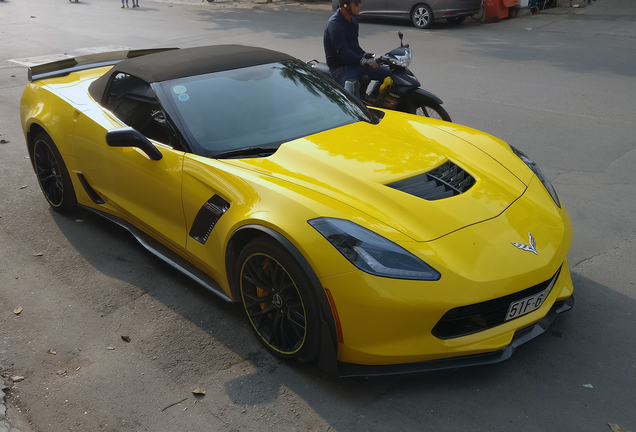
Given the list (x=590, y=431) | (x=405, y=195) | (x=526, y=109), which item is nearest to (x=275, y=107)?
(x=405, y=195)

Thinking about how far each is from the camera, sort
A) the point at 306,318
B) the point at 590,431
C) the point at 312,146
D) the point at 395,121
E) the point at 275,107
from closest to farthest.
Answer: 1. the point at 590,431
2. the point at 306,318
3. the point at 312,146
4. the point at 275,107
5. the point at 395,121

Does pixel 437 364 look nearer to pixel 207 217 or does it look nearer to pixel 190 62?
pixel 207 217

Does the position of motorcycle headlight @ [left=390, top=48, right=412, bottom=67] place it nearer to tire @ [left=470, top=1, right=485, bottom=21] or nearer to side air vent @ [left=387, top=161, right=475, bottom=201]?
side air vent @ [left=387, top=161, right=475, bottom=201]

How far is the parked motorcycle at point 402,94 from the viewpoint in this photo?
22.1ft

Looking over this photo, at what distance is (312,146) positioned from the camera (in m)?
3.73

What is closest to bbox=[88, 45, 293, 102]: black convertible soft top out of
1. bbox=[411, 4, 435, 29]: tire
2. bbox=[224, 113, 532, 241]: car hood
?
bbox=[224, 113, 532, 241]: car hood

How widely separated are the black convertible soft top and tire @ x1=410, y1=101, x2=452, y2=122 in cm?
258

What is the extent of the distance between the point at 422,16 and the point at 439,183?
12.7 metres

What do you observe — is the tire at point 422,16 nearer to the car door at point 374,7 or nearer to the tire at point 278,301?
the car door at point 374,7

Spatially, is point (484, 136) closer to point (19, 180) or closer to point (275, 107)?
point (275, 107)

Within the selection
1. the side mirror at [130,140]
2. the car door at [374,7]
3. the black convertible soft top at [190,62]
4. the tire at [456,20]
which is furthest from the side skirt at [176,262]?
the tire at [456,20]

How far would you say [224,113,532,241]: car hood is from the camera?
315 centimetres

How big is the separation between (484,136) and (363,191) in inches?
57.0

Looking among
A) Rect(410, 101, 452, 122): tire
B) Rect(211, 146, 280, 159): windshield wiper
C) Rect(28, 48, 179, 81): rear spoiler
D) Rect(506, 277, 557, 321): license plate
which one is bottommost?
Rect(506, 277, 557, 321): license plate
